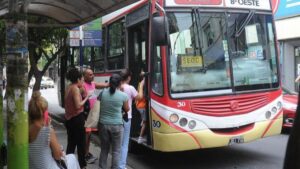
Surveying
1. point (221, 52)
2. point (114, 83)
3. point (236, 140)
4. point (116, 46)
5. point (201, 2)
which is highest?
point (201, 2)

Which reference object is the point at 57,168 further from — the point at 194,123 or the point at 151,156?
the point at 151,156

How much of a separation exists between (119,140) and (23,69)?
291cm

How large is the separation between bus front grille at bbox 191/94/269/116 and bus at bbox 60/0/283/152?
16 millimetres

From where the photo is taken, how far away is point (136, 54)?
9.27 m

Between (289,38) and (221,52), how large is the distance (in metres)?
14.2

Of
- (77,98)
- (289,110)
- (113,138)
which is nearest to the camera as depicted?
(113,138)

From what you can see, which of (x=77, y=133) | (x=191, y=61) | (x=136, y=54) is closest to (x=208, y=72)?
(x=191, y=61)

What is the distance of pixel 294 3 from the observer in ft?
68.5

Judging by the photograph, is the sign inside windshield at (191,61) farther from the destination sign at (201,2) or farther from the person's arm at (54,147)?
the person's arm at (54,147)

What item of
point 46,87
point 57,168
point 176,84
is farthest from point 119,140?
point 46,87

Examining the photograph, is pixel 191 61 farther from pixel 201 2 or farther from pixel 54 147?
Answer: pixel 54 147

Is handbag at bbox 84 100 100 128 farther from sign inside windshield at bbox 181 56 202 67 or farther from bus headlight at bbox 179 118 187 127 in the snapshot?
sign inside windshield at bbox 181 56 202 67

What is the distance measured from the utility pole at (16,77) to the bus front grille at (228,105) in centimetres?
393

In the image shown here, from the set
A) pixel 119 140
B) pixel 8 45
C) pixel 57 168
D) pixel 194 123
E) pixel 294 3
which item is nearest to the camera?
pixel 8 45
